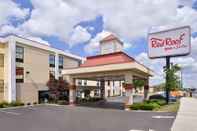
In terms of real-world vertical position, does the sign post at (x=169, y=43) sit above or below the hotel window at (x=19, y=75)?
above

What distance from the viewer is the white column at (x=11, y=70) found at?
36.2m

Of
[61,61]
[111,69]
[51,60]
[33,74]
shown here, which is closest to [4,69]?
[33,74]

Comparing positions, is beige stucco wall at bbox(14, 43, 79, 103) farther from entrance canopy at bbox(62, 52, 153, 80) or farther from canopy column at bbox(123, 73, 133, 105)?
canopy column at bbox(123, 73, 133, 105)

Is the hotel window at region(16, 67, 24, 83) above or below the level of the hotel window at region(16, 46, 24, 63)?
below

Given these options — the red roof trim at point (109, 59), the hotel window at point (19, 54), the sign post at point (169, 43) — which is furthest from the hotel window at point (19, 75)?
the sign post at point (169, 43)

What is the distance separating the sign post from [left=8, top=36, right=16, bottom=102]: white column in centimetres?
1877

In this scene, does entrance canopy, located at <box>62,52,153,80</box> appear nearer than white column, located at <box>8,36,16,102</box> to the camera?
Yes

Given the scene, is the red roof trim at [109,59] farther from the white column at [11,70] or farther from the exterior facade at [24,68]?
the white column at [11,70]

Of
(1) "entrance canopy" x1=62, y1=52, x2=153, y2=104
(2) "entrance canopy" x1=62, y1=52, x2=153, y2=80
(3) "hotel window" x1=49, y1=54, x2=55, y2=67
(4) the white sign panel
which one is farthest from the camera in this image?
(3) "hotel window" x1=49, y1=54, x2=55, y2=67

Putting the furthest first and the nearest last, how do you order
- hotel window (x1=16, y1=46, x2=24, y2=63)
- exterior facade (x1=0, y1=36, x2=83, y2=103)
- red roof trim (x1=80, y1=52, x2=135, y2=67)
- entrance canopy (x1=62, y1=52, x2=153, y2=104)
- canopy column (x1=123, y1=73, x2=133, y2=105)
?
hotel window (x1=16, y1=46, x2=24, y2=63) → exterior facade (x1=0, y1=36, x2=83, y2=103) → red roof trim (x1=80, y1=52, x2=135, y2=67) → entrance canopy (x1=62, y1=52, x2=153, y2=104) → canopy column (x1=123, y1=73, x2=133, y2=105)

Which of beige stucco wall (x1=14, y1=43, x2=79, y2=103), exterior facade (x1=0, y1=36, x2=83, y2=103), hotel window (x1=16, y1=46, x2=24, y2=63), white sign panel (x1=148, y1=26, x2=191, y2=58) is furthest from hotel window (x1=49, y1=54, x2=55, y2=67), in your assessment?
white sign panel (x1=148, y1=26, x2=191, y2=58)

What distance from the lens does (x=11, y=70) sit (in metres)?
36.4

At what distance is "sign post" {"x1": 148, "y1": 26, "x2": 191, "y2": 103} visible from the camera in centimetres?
2977

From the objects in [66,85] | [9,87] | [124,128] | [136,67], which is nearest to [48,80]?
[66,85]
